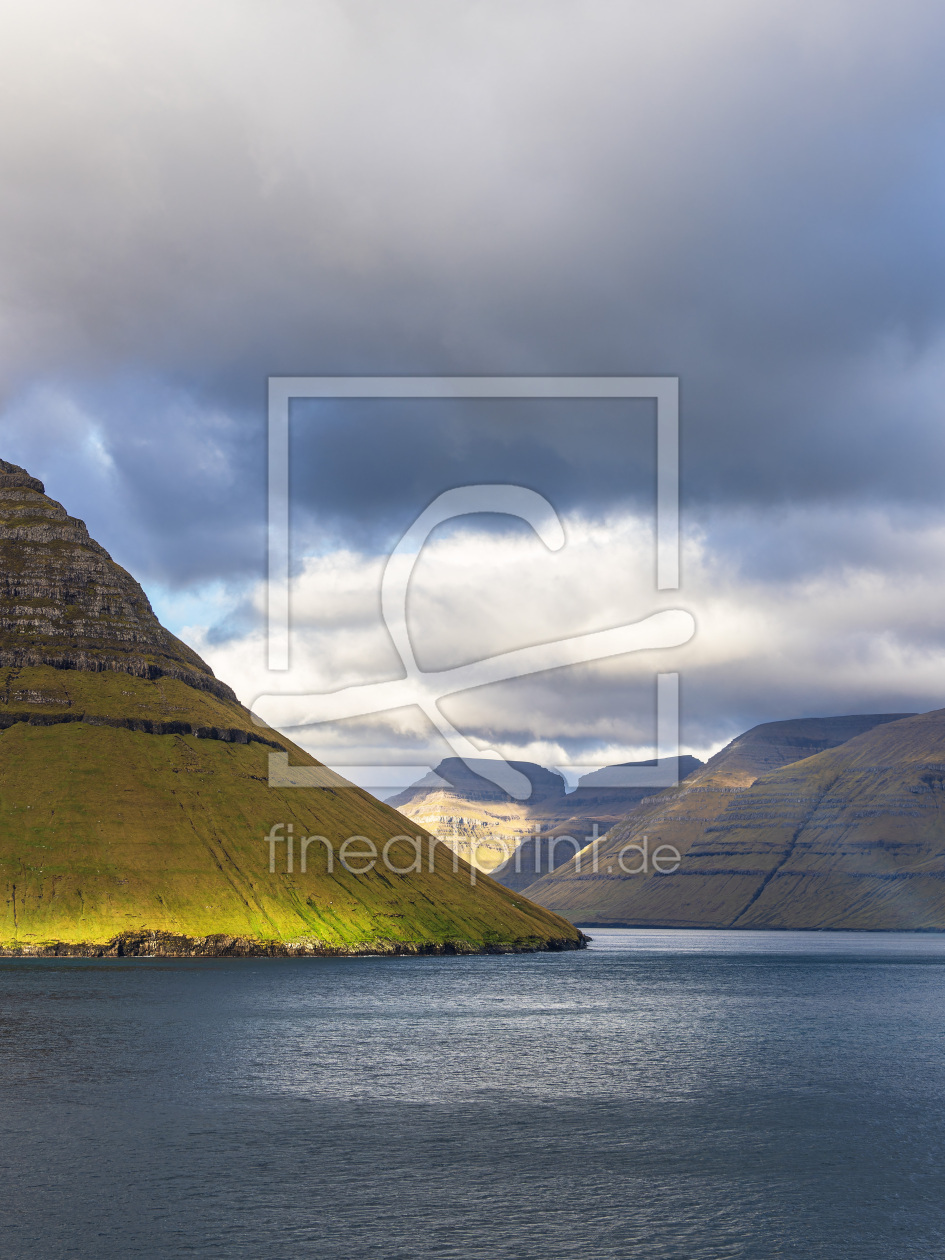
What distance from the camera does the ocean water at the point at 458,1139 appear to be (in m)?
57.7

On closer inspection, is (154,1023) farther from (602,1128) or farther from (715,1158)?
(715,1158)

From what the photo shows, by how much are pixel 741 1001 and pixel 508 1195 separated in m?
145

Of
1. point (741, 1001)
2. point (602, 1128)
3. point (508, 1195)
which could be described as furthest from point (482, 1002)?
point (508, 1195)

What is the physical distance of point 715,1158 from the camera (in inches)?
2963

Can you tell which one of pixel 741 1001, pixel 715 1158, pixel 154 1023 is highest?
pixel 715 1158

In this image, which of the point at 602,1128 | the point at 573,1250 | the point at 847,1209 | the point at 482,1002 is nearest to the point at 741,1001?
the point at 482,1002

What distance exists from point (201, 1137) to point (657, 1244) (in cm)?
3738

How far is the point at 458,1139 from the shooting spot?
259ft

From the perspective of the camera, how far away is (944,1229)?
198ft

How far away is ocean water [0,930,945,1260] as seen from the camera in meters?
57.7

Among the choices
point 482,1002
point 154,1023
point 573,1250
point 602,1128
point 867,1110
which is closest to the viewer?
point 573,1250

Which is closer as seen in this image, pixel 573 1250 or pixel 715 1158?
pixel 573 1250

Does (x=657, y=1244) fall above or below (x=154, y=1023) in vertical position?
above

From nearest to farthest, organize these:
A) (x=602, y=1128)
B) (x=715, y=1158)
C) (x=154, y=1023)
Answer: (x=715, y=1158) < (x=602, y=1128) < (x=154, y=1023)
